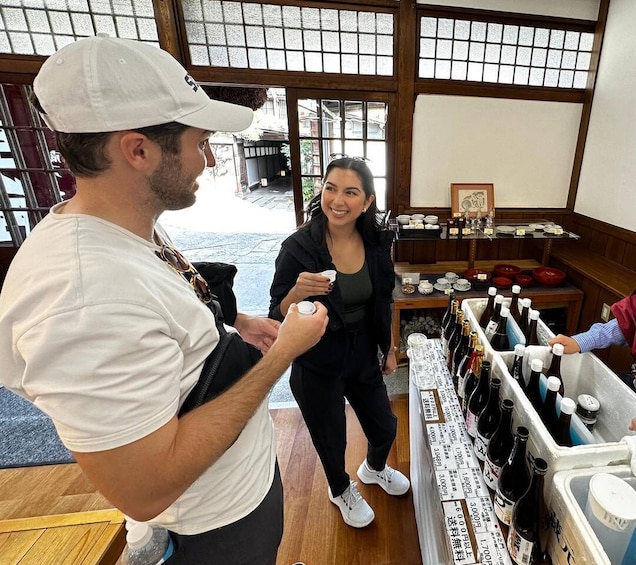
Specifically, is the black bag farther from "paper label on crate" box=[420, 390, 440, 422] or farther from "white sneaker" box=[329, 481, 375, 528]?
"white sneaker" box=[329, 481, 375, 528]

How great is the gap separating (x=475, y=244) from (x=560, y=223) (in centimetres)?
88

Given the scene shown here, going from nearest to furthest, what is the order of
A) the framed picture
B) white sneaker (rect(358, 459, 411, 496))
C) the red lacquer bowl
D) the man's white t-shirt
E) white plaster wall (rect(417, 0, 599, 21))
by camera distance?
the man's white t-shirt → white sneaker (rect(358, 459, 411, 496)) → white plaster wall (rect(417, 0, 599, 21)) → the red lacquer bowl → the framed picture

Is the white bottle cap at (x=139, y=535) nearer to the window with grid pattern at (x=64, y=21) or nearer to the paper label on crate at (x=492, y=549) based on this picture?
the paper label on crate at (x=492, y=549)

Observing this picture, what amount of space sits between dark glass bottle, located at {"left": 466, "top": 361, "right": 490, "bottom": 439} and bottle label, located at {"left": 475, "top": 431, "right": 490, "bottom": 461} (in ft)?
0.09

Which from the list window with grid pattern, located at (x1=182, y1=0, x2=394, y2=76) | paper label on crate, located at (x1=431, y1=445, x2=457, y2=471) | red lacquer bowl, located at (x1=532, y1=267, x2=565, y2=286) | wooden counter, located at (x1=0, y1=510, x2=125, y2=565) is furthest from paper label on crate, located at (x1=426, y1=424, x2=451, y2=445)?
window with grid pattern, located at (x1=182, y1=0, x2=394, y2=76)

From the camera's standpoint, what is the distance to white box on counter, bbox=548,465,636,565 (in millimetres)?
572

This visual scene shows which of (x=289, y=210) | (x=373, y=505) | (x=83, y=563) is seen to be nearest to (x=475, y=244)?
(x=373, y=505)

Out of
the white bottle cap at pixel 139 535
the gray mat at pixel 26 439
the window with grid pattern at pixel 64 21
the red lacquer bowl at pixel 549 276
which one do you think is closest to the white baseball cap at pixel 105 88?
the white bottle cap at pixel 139 535

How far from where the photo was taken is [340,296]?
4.30ft

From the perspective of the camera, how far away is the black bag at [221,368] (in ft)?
2.07

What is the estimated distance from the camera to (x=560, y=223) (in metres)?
3.05

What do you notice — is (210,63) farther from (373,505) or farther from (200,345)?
(373,505)

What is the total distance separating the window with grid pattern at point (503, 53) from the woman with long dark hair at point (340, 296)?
1.94 m

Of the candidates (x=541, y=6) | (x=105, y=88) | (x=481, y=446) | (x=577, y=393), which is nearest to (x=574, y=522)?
(x=481, y=446)
